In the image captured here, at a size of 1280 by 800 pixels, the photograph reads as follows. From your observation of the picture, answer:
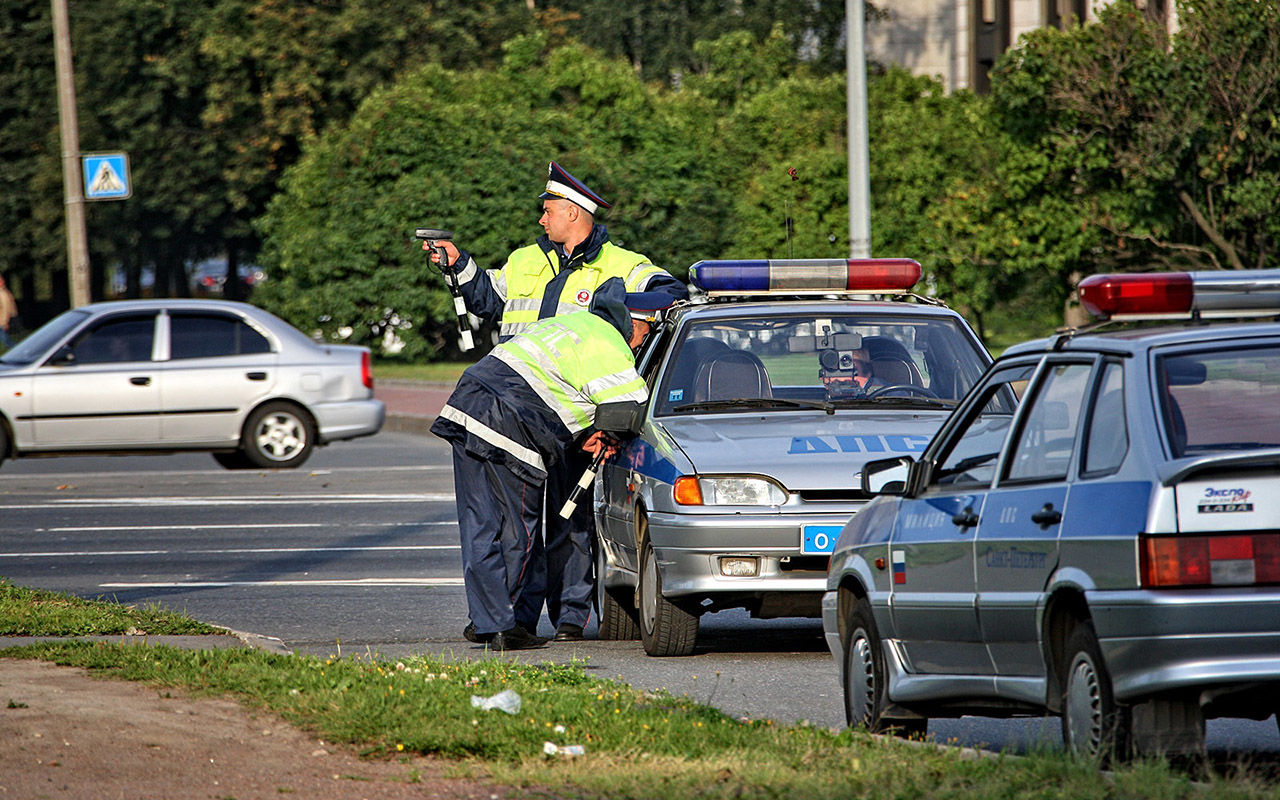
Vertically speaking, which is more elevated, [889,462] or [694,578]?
[889,462]

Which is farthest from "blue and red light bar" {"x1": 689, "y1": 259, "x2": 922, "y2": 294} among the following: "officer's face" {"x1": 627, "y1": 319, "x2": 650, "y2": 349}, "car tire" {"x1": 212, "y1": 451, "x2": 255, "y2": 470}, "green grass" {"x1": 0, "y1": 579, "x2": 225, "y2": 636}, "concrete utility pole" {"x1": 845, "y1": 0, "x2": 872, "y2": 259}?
"car tire" {"x1": 212, "y1": 451, "x2": 255, "y2": 470}

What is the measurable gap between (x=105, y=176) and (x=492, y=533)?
1868 cm

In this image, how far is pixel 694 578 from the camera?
833 centimetres

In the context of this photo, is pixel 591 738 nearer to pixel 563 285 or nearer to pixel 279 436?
pixel 563 285

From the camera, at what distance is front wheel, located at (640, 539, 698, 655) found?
8625 mm

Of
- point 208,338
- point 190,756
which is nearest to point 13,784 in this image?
point 190,756

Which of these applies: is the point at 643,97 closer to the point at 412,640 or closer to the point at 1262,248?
the point at 1262,248

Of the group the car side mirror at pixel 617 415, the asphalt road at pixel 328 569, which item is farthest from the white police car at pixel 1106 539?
the car side mirror at pixel 617 415

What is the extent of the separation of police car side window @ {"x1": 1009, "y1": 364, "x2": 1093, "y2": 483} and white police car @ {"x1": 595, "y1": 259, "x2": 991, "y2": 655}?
255cm

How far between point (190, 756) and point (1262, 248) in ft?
67.0

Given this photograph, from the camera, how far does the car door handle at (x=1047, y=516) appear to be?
5320 millimetres

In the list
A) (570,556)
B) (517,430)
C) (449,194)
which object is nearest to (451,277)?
(517,430)

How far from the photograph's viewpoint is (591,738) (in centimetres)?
586

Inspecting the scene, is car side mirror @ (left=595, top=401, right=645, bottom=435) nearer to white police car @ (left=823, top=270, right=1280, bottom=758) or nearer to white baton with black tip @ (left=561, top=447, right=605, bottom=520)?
white baton with black tip @ (left=561, top=447, right=605, bottom=520)
